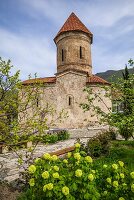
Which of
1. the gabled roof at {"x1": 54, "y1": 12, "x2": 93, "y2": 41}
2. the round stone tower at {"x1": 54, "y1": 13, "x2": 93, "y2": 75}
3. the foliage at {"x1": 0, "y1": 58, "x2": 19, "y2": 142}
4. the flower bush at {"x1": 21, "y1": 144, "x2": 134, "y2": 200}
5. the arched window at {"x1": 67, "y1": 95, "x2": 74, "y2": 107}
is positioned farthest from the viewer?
the gabled roof at {"x1": 54, "y1": 12, "x2": 93, "y2": 41}

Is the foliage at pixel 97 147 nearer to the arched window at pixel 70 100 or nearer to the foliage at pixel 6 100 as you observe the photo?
the foliage at pixel 6 100

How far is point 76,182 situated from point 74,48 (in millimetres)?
21660

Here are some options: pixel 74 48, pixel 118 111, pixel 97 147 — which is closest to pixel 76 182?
pixel 118 111

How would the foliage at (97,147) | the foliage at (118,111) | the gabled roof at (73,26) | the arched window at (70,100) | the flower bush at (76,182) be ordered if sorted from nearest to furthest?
the flower bush at (76,182), the foliage at (118,111), the foliage at (97,147), the arched window at (70,100), the gabled roof at (73,26)

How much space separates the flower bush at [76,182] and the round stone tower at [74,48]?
65.7 ft

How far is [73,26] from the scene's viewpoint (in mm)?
25078

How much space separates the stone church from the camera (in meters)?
22.3

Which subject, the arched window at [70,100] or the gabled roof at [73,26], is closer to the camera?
the arched window at [70,100]

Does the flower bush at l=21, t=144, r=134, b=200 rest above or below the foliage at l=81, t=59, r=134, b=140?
below

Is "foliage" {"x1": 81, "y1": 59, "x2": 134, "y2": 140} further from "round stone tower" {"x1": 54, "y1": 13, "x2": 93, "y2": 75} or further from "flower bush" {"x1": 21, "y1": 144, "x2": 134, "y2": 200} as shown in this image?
"round stone tower" {"x1": 54, "y1": 13, "x2": 93, "y2": 75}

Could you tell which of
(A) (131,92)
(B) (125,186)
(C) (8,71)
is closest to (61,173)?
(B) (125,186)

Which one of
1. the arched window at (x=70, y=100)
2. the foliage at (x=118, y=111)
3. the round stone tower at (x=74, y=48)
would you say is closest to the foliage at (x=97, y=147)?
the foliage at (x=118, y=111)

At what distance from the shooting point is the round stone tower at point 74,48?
24177mm

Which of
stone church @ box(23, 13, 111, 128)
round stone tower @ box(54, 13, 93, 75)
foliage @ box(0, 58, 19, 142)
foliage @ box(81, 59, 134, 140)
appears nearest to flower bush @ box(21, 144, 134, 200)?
foliage @ box(0, 58, 19, 142)
